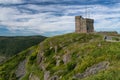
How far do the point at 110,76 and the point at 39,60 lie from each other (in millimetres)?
91918

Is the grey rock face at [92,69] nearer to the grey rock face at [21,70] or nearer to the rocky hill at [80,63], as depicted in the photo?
the rocky hill at [80,63]

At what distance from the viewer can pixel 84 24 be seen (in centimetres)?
14238

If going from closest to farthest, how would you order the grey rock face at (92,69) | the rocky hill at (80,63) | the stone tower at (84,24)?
the rocky hill at (80,63), the grey rock face at (92,69), the stone tower at (84,24)

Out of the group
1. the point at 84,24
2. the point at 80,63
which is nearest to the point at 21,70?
the point at 84,24

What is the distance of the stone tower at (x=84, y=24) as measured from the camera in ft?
467

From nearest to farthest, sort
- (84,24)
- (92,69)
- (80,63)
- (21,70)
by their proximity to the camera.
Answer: (92,69)
(80,63)
(84,24)
(21,70)

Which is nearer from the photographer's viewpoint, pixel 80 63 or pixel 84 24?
pixel 80 63

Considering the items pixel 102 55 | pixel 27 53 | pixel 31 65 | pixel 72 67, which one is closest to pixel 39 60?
pixel 31 65

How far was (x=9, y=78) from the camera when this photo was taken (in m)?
150

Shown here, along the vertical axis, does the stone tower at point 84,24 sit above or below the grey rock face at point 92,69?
above

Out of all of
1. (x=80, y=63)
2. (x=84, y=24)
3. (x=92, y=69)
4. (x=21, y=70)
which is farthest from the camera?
(x=21, y=70)

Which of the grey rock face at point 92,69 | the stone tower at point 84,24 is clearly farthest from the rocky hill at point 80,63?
the stone tower at point 84,24

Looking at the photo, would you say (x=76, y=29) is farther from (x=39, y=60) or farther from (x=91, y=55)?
(x=91, y=55)

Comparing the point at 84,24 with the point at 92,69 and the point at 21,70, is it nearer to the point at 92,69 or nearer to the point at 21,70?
the point at 21,70
